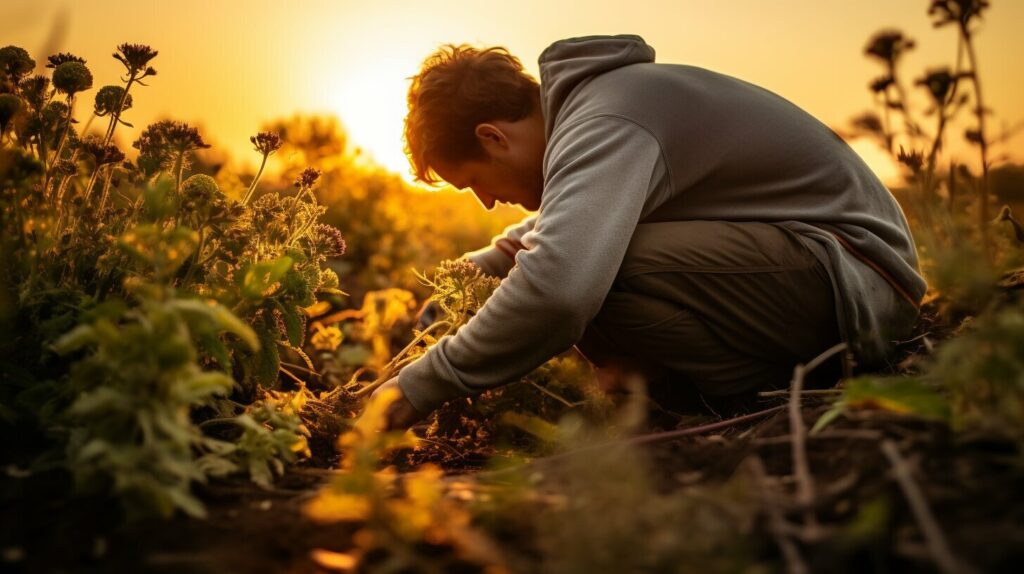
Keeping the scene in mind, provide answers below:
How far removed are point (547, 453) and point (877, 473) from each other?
1.13 metres

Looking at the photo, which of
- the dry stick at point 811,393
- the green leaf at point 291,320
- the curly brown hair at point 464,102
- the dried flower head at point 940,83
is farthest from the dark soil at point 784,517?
the curly brown hair at point 464,102

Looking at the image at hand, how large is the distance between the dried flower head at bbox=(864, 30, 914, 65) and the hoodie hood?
96cm

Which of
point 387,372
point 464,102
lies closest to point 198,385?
point 387,372

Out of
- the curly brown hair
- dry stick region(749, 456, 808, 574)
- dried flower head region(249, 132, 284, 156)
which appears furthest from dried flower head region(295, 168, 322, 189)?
dry stick region(749, 456, 808, 574)

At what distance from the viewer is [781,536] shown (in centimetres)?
109

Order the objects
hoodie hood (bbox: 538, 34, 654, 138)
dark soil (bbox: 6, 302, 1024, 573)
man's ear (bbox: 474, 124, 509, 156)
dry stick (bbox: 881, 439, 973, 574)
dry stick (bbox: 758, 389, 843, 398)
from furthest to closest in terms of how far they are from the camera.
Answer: man's ear (bbox: 474, 124, 509, 156)
hoodie hood (bbox: 538, 34, 654, 138)
dry stick (bbox: 758, 389, 843, 398)
dark soil (bbox: 6, 302, 1024, 573)
dry stick (bbox: 881, 439, 973, 574)

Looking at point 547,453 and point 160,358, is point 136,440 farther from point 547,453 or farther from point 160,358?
point 547,453

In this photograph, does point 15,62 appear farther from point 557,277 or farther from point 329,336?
point 557,277

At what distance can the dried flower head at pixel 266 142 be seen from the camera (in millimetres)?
2174

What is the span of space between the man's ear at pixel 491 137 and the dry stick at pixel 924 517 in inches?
80.1

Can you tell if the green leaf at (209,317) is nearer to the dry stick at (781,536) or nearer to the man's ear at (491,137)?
the dry stick at (781,536)

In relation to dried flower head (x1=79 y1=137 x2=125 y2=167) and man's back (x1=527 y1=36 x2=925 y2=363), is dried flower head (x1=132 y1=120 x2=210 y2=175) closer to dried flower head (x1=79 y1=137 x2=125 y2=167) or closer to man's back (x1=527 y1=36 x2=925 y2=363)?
dried flower head (x1=79 y1=137 x2=125 y2=167)

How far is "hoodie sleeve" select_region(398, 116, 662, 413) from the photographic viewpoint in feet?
7.08

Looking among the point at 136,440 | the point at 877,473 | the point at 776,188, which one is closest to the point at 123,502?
the point at 136,440
